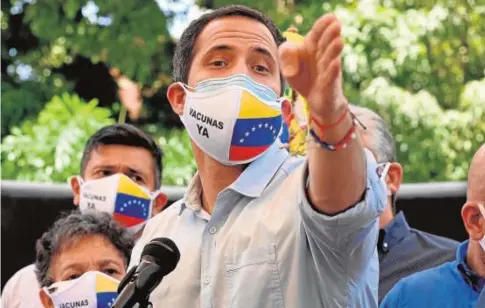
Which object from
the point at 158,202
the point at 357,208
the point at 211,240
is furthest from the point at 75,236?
the point at 357,208

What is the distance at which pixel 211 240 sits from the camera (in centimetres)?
274

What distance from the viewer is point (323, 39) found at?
6.61 feet

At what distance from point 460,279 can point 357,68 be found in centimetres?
787

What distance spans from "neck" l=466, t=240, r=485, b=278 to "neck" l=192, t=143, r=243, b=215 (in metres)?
0.92

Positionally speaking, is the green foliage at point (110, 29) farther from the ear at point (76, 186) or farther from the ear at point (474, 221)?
the ear at point (474, 221)

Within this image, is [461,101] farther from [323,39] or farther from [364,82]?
[323,39]

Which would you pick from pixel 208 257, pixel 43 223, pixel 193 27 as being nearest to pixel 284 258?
pixel 208 257

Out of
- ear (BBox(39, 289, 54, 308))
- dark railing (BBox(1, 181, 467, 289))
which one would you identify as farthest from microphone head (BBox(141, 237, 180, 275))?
dark railing (BBox(1, 181, 467, 289))

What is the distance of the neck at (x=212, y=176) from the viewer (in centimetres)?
286

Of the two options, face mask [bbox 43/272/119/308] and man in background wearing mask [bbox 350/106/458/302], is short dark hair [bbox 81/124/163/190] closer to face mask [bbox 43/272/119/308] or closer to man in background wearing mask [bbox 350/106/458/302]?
man in background wearing mask [bbox 350/106/458/302]

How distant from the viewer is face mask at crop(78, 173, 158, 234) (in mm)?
4738

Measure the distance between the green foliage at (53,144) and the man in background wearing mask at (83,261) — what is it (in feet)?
15.4

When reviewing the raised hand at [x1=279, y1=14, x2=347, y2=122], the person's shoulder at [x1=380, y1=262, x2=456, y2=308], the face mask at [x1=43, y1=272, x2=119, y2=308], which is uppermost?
the raised hand at [x1=279, y1=14, x2=347, y2=122]

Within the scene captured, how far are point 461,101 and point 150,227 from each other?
8.66m
